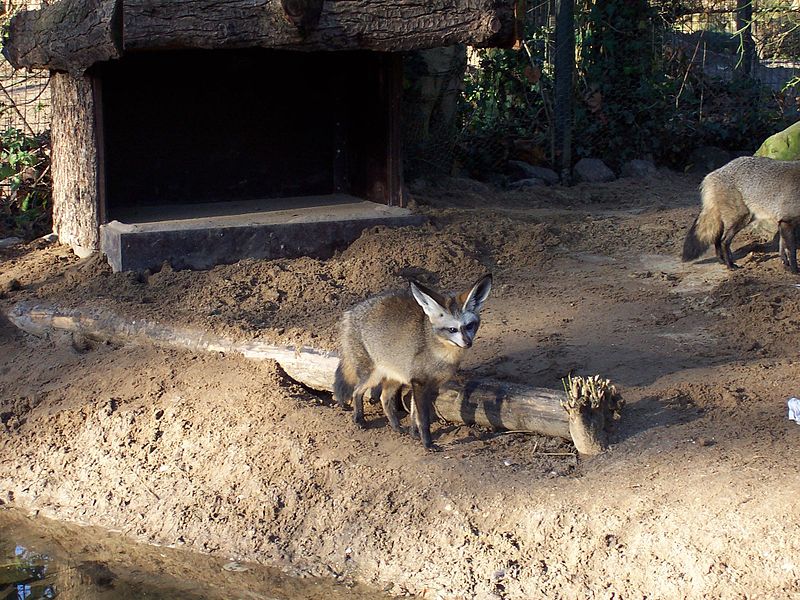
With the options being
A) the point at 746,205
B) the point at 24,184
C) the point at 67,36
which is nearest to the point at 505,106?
the point at 746,205

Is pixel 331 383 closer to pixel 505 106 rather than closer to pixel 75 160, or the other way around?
pixel 75 160

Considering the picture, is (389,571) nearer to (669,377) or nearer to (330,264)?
(669,377)

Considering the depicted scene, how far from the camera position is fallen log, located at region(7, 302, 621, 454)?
4.85 metres

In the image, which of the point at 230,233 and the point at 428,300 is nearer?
the point at 428,300

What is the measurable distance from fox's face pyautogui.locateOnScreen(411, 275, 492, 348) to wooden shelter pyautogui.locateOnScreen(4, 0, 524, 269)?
2.81 m

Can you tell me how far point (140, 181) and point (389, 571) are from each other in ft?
17.7

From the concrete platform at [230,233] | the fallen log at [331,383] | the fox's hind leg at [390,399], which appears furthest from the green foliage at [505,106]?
the fox's hind leg at [390,399]

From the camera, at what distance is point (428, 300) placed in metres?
5.00

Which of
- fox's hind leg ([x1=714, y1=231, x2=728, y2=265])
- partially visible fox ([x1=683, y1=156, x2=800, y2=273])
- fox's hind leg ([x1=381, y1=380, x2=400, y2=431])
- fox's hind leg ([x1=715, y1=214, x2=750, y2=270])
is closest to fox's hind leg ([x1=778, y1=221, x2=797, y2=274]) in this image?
partially visible fox ([x1=683, y1=156, x2=800, y2=273])

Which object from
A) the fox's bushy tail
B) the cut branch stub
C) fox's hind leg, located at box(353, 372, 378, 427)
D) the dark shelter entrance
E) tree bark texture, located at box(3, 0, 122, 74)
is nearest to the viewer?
the cut branch stub

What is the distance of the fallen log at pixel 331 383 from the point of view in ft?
15.9

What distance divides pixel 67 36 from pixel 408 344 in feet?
12.2

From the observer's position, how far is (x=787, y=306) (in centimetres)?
646

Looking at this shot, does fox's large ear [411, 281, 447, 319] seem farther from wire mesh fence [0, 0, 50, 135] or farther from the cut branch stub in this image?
wire mesh fence [0, 0, 50, 135]
